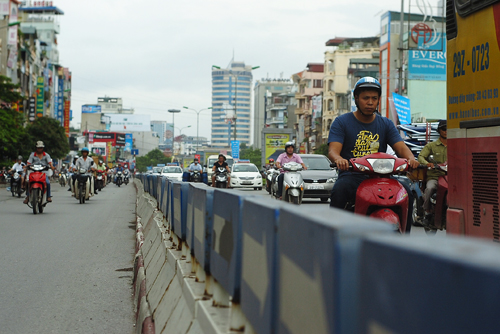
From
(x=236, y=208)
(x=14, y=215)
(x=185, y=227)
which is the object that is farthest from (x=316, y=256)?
(x=14, y=215)

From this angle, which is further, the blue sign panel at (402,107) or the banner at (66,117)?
the banner at (66,117)

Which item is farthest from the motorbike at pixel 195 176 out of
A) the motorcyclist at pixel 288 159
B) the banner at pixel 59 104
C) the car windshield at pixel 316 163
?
the banner at pixel 59 104

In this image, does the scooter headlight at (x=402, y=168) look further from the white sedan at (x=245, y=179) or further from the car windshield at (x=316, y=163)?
the white sedan at (x=245, y=179)

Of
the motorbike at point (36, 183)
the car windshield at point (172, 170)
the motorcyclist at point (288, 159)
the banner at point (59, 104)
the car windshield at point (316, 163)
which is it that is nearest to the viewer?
the motorbike at point (36, 183)

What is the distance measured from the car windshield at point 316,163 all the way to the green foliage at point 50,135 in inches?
1964

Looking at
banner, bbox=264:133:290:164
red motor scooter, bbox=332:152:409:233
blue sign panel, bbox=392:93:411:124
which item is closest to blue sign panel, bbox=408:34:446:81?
banner, bbox=264:133:290:164

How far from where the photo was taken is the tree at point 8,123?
43562mm

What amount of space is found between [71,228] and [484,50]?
980 cm

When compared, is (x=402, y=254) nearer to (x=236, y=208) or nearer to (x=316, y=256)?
(x=316, y=256)

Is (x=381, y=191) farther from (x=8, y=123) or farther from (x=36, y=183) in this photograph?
(x=8, y=123)

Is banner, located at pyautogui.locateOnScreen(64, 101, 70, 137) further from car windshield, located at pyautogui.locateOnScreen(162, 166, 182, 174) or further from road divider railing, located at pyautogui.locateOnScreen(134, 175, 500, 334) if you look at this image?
road divider railing, located at pyautogui.locateOnScreen(134, 175, 500, 334)

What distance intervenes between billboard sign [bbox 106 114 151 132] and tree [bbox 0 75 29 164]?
101m

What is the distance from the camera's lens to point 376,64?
278 ft

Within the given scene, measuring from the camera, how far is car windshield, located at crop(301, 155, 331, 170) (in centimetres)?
2395
